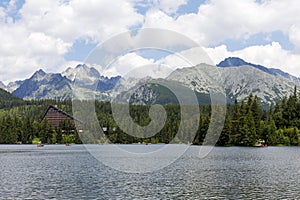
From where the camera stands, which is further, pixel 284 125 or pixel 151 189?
pixel 284 125

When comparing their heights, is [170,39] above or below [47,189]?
above

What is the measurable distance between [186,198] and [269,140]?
465ft

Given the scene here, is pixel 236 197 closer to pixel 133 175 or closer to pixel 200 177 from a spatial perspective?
pixel 200 177

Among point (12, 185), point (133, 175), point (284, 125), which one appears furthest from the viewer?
point (284, 125)

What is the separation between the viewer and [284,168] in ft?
255

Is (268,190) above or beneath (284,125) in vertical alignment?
beneath

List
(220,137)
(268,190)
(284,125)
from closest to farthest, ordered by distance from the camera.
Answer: (268,190), (220,137), (284,125)

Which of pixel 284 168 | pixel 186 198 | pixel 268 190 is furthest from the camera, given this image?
pixel 284 168

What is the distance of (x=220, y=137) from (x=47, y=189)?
133 metres

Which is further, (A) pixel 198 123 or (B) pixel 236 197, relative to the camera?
(A) pixel 198 123

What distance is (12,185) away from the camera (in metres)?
57.4

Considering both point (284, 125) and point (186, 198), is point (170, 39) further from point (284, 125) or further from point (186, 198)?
point (284, 125)

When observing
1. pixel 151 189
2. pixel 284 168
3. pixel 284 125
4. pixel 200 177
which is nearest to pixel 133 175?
pixel 200 177

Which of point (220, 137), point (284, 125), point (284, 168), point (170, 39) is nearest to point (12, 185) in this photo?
point (170, 39)
